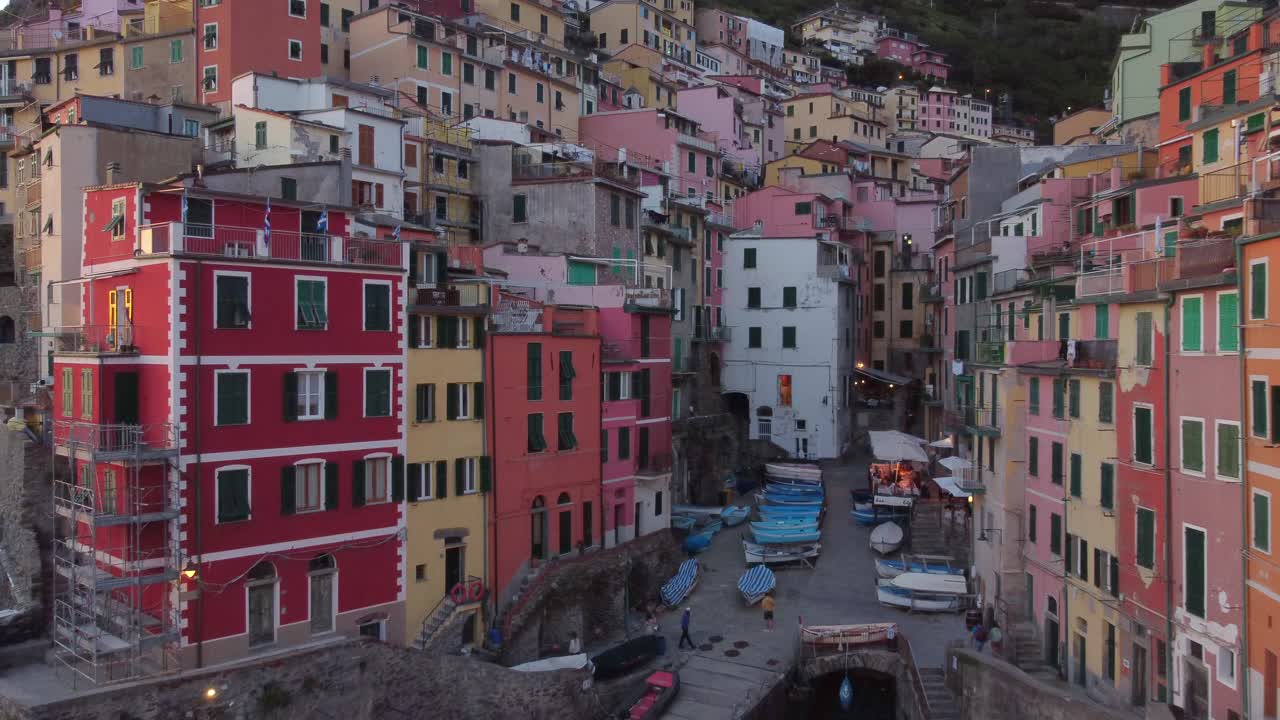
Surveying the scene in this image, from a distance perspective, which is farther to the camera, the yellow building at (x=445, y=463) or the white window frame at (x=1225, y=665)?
the yellow building at (x=445, y=463)

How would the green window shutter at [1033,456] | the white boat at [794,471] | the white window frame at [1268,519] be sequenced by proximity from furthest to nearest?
1. the white boat at [794,471]
2. the green window shutter at [1033,456]
3. the white window frame at [1268,519]

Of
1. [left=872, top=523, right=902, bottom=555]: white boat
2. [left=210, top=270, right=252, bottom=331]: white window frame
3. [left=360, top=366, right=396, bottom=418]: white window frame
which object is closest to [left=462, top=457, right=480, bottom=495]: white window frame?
[left=360, top=366, right=396, bottom=418]: white window frame

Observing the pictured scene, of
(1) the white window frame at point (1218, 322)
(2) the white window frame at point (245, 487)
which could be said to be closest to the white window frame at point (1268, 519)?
(1) the white window frame at point (1218, 322)

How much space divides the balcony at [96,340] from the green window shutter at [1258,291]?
28.7 metres

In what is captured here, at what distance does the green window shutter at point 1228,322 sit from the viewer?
25.4m

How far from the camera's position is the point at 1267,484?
2417 cm

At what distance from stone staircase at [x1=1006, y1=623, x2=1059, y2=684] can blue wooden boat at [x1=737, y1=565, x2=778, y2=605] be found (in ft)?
32.4

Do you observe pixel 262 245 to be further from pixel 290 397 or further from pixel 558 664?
pixel 558 664

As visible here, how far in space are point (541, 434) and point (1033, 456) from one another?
17368 mm

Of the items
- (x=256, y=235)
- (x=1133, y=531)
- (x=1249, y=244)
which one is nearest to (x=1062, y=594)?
(x=1133, y=531)

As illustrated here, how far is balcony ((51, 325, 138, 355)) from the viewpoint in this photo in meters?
31.0

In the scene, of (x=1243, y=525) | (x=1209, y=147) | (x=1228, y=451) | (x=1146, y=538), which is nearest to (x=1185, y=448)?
(x=1228, y=451)

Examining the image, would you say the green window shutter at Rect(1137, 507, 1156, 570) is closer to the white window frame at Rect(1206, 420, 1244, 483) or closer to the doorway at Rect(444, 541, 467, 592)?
the white window frame at Rect(1206, 420, 1244, 483)

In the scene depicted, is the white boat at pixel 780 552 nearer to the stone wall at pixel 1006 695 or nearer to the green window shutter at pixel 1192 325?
the stone wall at pixel 1006 695
